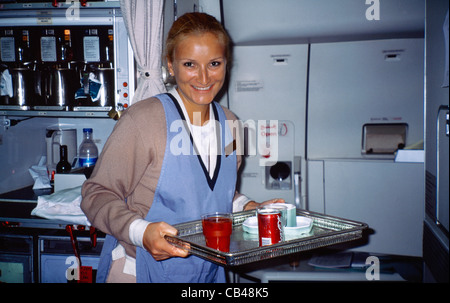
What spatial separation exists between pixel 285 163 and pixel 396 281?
4.67 ft

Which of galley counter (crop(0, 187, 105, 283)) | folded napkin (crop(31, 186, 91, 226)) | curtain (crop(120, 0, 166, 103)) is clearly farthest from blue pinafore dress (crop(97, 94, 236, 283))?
galley counter (crop(0, 187, 105, 283))

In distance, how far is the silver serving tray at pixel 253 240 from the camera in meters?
1.24

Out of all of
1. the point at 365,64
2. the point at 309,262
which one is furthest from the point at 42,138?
the point at 365,64

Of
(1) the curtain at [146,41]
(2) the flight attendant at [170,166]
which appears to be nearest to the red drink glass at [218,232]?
(2) the flight attendant at [170,166]

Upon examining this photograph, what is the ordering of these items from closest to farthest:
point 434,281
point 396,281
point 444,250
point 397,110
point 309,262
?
point 444,250 → point 434,281 → point 396,281 → point 309,262 → point 397,110

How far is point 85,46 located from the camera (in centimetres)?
252

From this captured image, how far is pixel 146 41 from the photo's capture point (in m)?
2.20

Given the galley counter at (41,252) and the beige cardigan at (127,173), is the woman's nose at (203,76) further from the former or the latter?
the galley counter at (41,252)

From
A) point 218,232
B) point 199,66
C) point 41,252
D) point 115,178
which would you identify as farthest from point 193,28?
point 41,252

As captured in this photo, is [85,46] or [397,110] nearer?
[85,46]

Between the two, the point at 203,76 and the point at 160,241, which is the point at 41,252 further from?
the point at 203,76

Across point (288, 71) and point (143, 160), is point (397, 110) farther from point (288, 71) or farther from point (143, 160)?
point (143, 160)

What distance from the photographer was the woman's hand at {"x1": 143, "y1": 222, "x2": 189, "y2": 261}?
4.32 ft

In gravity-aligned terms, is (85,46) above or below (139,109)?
above
